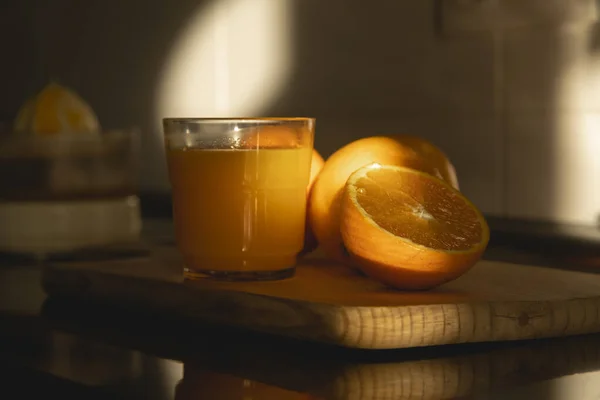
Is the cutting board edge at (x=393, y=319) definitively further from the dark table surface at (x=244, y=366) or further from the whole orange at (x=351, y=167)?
the whole orange at (x=351, y=167)

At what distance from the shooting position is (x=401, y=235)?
2.50ft

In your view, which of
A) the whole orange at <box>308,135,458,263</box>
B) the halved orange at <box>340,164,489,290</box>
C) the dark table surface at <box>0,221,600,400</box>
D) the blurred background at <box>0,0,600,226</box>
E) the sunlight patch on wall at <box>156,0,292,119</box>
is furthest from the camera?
the sunlight patch on wall at <box>156,0,292,119</box>

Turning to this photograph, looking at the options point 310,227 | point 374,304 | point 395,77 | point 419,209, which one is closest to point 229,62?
point 395,77

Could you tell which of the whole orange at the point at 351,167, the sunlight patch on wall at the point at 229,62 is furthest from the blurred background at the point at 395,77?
the whole orange at the point at 351,167

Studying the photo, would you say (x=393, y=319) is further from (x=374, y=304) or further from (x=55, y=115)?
(x=55, y=115)

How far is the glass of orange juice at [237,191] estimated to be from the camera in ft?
2.72

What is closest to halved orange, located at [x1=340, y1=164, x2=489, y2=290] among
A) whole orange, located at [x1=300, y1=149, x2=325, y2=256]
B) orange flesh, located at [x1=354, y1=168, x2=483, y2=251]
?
orange flesh, located at [x1=354, y1=168, x2=483, y2=251]

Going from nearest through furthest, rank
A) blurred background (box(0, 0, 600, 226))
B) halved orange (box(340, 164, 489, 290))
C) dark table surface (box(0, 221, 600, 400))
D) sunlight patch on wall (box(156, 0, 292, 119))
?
dark table surface (box(0, 221, 600, 400)) → halved orange (box(340, 164, 489, 290)) → blurred background (box(0, 0, 600, 226)) → sunlight patch on wall (box(156, 0, 292, 119))

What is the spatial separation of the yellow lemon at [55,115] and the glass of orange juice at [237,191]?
48cm

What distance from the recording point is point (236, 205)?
834 millimetres

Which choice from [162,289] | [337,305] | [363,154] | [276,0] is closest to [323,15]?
[276,0]

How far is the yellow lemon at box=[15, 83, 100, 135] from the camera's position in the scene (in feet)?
4.22

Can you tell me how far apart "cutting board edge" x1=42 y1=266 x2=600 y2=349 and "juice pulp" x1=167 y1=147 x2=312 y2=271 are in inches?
2.4

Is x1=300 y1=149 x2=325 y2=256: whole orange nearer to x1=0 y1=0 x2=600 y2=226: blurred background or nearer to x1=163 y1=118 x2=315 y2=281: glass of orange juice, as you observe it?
x1=163 y1=118 x2=315 y2=281: glass of orange juice
